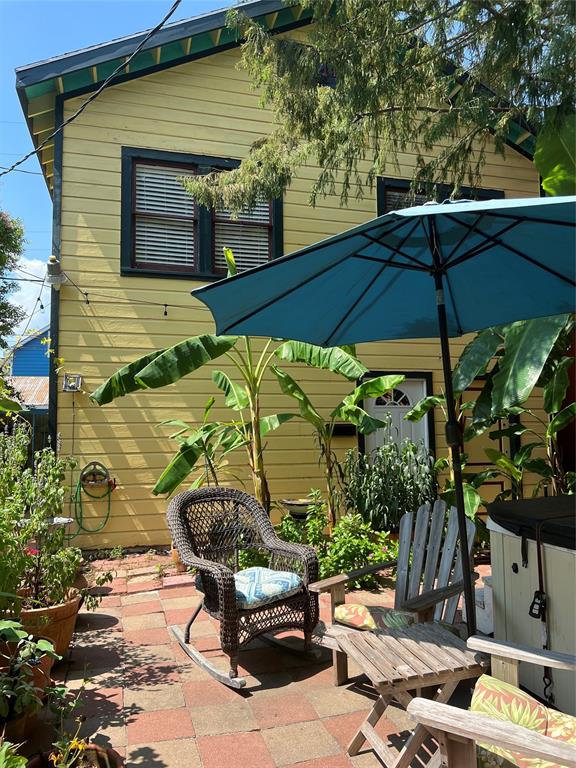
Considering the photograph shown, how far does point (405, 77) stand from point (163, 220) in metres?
3.56

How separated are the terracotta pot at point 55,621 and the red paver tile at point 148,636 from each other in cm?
57

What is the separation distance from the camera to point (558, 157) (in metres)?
4.20

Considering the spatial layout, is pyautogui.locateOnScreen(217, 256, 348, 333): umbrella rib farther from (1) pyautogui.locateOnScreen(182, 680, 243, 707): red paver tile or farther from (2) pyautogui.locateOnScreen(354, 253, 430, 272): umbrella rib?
(1) pyautogui.locateOnScreen(182, 680, 243, 707): red paver tile

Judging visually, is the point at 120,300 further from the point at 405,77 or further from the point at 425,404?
the point at 405,77

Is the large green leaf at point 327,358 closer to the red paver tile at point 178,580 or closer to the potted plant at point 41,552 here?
the red paver tile at point 178,580

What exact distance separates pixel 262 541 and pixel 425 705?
9.03ft

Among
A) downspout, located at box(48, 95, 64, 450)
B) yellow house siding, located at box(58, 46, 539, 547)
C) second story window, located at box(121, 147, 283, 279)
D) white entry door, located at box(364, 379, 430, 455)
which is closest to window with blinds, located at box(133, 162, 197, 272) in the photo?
second story window, located at box(121, 147, 283, 279)

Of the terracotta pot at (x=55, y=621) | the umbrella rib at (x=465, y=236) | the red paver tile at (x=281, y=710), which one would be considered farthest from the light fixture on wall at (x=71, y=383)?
the umbrella rib at (x=465, y=236)

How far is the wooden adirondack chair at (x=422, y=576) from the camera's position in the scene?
3115 mm

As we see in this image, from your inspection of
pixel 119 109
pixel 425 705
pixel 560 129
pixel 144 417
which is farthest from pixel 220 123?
pixel 425 705

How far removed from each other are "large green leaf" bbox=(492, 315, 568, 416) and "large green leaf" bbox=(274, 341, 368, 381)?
1704mm

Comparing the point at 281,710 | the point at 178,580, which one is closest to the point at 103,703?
the point at 281,710

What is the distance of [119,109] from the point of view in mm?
7062

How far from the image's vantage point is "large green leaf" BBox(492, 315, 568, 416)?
3.53 metres
